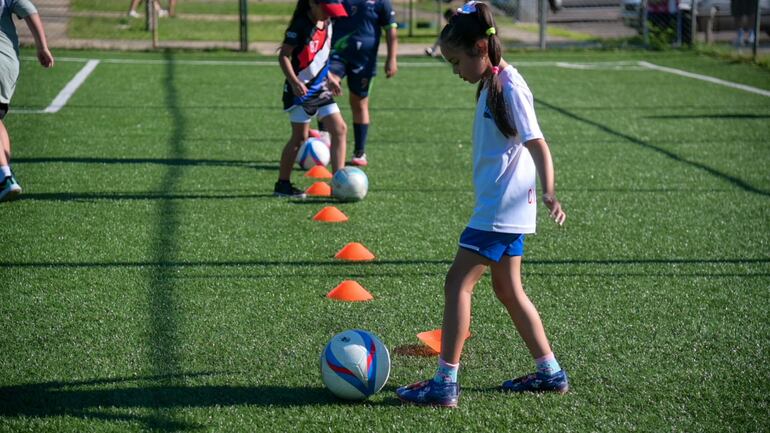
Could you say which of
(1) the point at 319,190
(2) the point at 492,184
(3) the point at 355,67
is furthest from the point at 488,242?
(3) the point at 355,67

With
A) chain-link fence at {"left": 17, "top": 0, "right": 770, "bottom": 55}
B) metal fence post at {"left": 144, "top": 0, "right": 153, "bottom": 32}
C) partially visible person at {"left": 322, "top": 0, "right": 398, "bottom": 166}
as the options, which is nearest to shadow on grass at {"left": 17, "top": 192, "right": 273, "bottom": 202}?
partially visible person at {"left": 322, "top": 0, "right": 398, "bottom": 166}

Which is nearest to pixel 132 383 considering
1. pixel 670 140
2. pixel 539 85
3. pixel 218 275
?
pixel 218 275

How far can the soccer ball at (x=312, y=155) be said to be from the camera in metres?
9.37

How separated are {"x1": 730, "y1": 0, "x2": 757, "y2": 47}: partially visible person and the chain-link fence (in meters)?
0.04

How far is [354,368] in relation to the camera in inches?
163

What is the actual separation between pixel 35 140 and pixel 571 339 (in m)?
7.08

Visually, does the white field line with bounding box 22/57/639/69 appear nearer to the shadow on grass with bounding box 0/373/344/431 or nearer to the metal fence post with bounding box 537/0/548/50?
the metal fence post with bounding box 537/0/548/50

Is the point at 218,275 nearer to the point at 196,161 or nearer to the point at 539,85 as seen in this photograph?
the point at 196,161

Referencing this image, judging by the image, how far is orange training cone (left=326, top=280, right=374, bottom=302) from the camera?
5523 mm

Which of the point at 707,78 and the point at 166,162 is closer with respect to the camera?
the point at 166,162

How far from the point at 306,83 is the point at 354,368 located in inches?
169

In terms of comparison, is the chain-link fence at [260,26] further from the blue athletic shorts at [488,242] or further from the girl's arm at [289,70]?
the blue athletic shorts at [488,242]

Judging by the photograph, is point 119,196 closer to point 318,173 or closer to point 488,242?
point 318,173

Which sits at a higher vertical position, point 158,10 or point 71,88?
point 158,10
